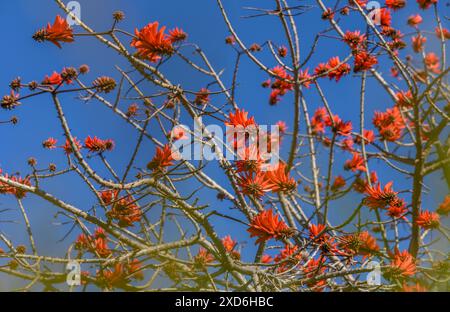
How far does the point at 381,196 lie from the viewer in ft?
7.73

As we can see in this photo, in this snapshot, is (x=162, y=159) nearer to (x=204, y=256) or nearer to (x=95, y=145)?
(x=95, y=145)

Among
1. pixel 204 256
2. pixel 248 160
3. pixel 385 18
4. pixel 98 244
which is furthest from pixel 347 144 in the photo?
pixel 248 160

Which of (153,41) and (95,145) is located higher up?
(153,41)

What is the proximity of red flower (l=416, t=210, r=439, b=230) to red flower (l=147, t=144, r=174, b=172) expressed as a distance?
1574mm

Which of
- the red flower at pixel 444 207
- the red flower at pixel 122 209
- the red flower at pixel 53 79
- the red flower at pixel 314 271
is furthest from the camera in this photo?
the red flower at pixel 444 207

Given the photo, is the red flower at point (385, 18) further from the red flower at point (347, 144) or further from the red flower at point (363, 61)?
the red flower at point (347, 144)

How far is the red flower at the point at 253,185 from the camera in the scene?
1.94m

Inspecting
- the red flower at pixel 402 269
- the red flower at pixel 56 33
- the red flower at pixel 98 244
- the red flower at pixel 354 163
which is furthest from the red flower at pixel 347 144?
the red flower at pixel 56 33

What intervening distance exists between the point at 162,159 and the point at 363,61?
4.94ft

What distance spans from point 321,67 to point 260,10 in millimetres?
873

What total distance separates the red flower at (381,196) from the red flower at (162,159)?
942 millimetres
